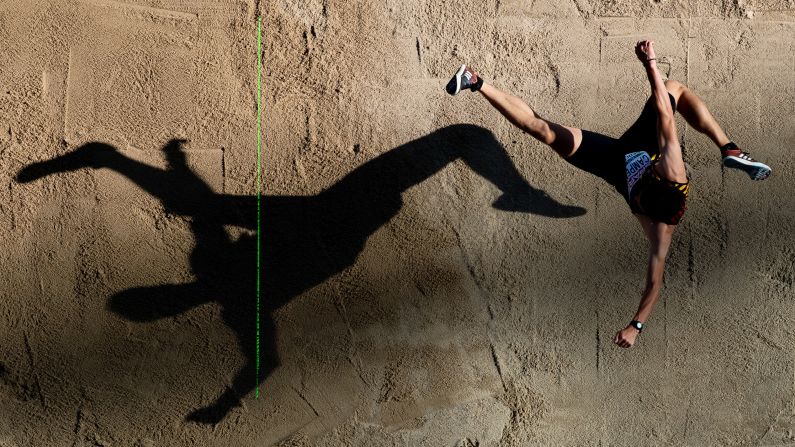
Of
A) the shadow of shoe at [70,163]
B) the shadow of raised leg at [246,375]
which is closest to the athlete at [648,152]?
the shadow of raised leg at [246,375]

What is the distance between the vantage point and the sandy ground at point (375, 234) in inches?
186

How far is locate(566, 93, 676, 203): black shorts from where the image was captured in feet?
14.5

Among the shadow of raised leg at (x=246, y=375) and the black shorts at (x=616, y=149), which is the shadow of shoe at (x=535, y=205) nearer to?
the black shorts at (x=616, y=149)

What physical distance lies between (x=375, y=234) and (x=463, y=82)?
125 cm

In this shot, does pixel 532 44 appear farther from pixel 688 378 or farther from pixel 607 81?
pixel 688 378

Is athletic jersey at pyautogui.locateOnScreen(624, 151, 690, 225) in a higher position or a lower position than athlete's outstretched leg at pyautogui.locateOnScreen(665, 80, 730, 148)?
lower

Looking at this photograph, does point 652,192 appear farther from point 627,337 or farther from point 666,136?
point 627,337

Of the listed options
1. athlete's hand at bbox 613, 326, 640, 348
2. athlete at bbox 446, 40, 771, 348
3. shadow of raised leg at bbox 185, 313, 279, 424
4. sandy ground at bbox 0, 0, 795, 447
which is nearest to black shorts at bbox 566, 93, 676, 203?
athlete at bbox 446, 40, 771, 348

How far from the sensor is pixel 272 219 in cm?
484

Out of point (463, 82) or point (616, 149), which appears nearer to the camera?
point (463, 82)

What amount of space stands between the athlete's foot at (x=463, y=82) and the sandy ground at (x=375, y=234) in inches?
29.8

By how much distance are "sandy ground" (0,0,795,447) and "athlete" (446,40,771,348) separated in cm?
45

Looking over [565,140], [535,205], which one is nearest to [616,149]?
[565,140]

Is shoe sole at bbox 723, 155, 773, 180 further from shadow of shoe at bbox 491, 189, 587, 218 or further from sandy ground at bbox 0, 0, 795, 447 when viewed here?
shadow of shoe at bbox 491, 189, 587, 218
